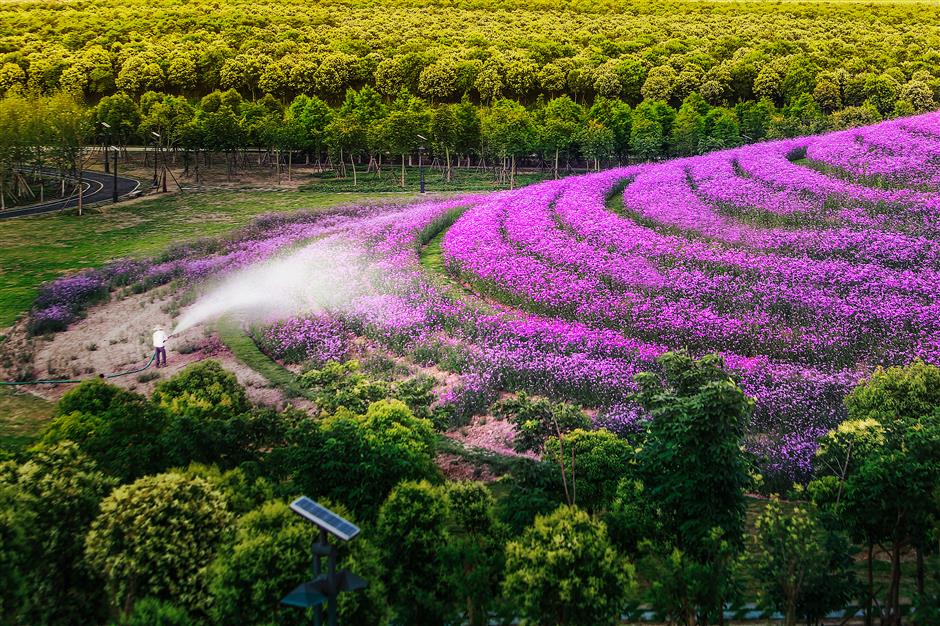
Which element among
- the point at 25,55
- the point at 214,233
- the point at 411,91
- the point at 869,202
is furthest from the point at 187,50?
the point at 869,202

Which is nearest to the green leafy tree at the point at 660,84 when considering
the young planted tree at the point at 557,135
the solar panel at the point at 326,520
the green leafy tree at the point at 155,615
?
the young planted tree at the point at 557,135

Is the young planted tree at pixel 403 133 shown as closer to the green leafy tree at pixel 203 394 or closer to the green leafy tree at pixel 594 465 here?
the green leafy tree at pixel 203 394

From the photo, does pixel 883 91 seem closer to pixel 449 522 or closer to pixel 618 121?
pixel 618 121

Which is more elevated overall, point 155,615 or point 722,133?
point 722,133

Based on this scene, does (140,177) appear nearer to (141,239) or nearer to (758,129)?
(141,239)

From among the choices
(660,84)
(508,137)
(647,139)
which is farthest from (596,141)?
(660,84)

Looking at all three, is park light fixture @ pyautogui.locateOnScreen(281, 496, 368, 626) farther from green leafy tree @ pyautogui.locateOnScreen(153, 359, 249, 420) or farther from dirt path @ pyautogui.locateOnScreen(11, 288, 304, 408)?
dirt path @ pyautogui.locateOnScreen(11, 288, 304, 408)
